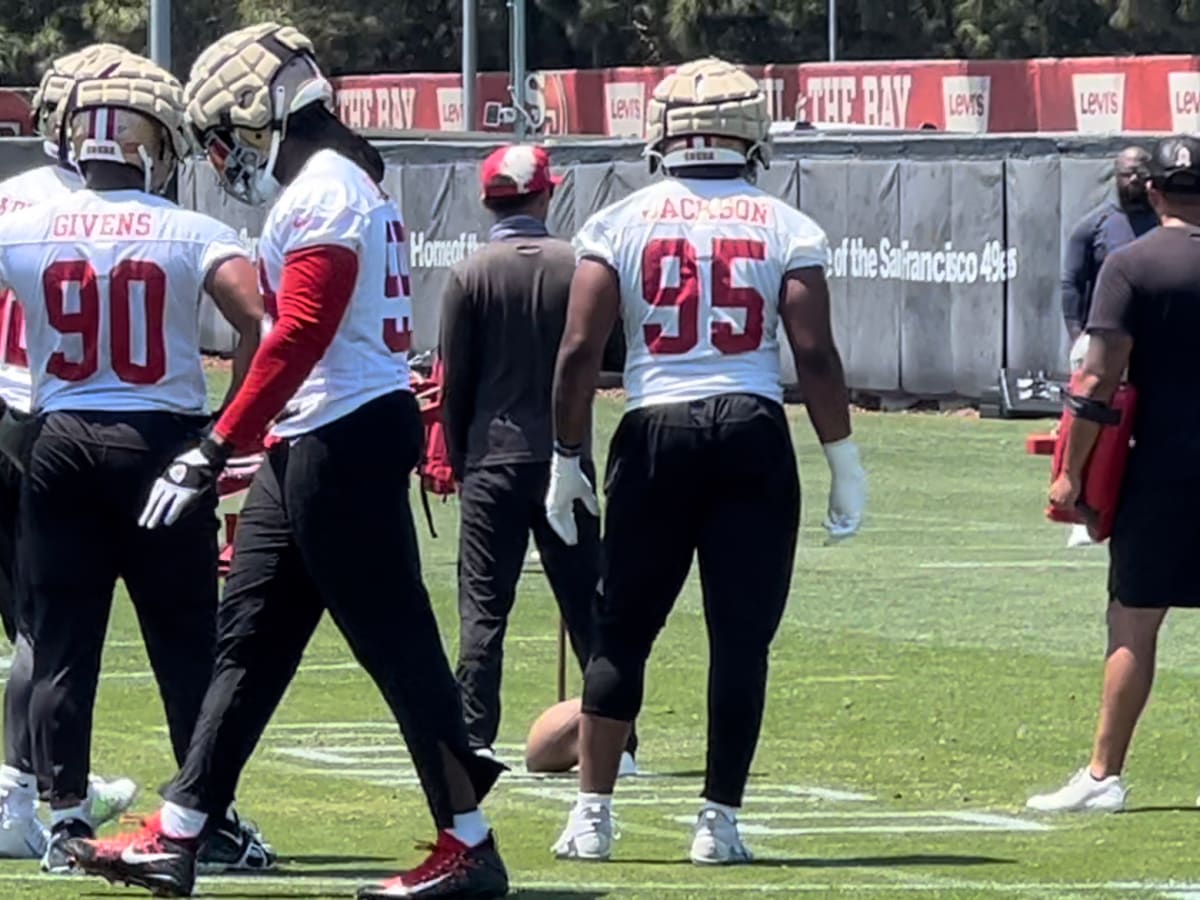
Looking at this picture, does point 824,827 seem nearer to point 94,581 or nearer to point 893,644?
Result: point 94,581

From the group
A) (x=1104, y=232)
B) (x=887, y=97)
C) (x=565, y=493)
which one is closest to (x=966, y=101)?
(x=887, y=97)

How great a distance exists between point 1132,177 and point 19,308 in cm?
646

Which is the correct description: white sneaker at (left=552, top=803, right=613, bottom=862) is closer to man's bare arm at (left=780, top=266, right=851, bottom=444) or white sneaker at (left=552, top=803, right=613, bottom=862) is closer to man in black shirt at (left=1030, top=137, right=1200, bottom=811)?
man's bare arm at (left=780, top=266, right=851, bottom=444)

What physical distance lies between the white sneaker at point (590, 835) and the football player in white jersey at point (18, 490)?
120 cm

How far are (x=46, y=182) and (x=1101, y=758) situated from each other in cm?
344

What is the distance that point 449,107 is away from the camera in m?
56.8

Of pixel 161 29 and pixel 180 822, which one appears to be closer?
pixel 180 822

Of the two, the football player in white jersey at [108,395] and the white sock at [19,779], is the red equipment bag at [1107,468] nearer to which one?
the football player in white jersey at [108,395]

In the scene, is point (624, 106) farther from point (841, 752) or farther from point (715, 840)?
point (715, 840)

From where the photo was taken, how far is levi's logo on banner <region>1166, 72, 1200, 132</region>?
4647cm

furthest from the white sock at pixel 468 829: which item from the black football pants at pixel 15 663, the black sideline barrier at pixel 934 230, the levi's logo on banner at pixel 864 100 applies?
the levi's logo on banner at pixel 864 100

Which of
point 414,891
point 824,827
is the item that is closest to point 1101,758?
point 824,827

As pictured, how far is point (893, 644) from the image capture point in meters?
13.7

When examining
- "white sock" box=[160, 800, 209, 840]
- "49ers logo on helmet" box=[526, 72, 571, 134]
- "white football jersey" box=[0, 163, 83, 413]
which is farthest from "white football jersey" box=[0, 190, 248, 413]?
"49ers logo on helmet" box=[526, 72, 571, 134]
